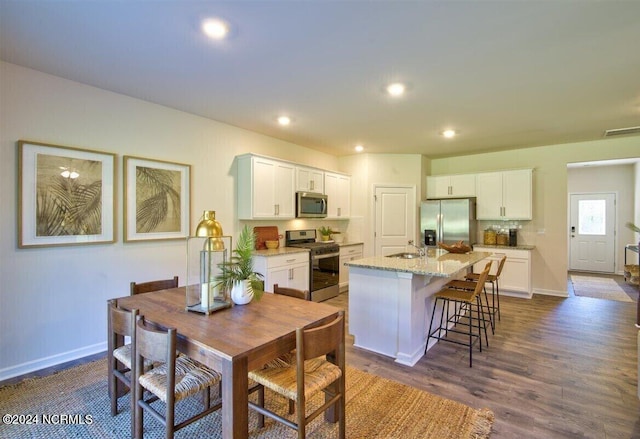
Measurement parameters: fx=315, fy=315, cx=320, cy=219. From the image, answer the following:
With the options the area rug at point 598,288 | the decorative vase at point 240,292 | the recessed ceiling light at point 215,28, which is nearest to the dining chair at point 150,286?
the decorative vase at point 240,292

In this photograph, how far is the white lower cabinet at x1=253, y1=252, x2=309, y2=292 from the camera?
13.9 feet

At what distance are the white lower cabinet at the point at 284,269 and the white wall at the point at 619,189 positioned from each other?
24.4 feet

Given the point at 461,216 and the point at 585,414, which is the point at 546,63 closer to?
the point at 585,414

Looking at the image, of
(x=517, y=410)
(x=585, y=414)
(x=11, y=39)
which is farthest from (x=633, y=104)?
(x=11, y=39)

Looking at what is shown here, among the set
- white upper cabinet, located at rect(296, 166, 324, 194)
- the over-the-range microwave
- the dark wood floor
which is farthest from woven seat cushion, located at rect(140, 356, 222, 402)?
white upper cabinet, located at rect(296, 166, 324, 194)

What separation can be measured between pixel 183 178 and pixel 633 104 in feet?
16.6

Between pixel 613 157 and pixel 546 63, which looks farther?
pixel 613 157

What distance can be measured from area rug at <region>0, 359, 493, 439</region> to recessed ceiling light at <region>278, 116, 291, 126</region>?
303 centimetres

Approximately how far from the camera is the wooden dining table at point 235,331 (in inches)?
55.0

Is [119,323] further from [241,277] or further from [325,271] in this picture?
[325,271]

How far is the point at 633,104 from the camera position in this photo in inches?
134

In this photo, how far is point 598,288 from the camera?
19.4 ft

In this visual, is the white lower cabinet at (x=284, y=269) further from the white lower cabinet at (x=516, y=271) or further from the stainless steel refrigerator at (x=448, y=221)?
the white lower cabinet at (x=516, y=271)

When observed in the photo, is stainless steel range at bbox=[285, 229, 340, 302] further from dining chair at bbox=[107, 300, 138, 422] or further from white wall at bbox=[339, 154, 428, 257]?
dining chair at bbox=[107, 300, 138, 422]
